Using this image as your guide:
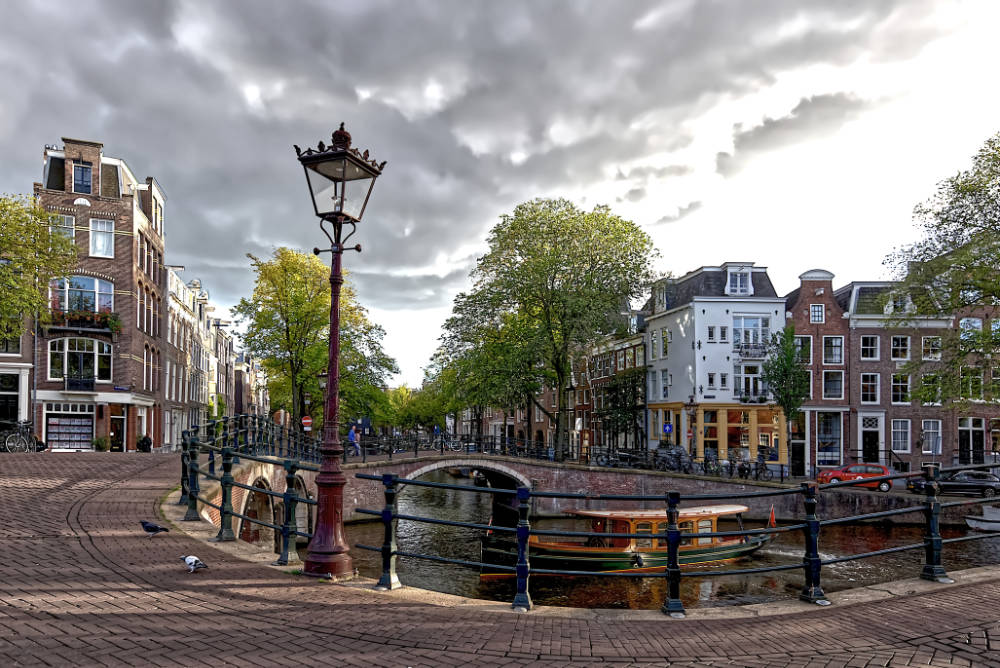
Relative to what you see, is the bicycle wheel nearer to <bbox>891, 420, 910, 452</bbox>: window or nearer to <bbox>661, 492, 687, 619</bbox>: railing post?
<bbox>661, 492, 687, 619</bbox>: railing post

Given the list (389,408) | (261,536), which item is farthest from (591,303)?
(261,536)

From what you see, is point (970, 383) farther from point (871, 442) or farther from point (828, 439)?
point (871, 442)

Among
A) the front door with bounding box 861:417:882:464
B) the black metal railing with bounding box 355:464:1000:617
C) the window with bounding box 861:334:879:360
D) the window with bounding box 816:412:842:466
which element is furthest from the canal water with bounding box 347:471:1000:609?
the window with bounding box 861:334:879:360

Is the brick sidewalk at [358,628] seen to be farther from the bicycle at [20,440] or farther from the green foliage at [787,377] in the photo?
the green foliage at [787,377]

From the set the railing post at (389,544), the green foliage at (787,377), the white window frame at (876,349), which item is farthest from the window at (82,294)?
the white window frame at (876,349)

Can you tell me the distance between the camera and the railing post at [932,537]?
734 centimetres

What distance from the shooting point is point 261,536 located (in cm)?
2509

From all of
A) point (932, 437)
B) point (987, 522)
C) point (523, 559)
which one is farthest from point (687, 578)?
point (932, 437)

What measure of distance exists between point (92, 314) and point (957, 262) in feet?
124

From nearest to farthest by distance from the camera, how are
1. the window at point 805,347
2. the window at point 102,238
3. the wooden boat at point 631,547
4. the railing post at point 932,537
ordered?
the railing post at point 932,537 → the wooden boat at point 631,547 → the window at point 102,238 → the window at point 805,347

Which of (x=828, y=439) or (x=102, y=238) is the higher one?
(x=102, y=238)

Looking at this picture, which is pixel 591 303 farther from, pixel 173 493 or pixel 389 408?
pixel 173 493

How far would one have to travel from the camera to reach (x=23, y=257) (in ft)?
77.4

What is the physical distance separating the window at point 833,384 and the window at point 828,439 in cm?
107
